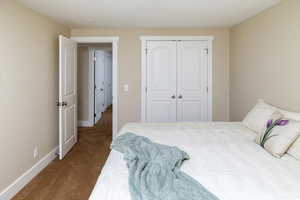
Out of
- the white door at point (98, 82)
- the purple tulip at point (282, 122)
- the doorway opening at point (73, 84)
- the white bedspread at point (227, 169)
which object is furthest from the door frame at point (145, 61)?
the white door at point (98, 82)

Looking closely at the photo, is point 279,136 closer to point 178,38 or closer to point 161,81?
point 161,81

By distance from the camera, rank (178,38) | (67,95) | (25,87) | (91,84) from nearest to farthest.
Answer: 1. (25,87)
2. (67,95)
3. (178,38)
4. (91,84)

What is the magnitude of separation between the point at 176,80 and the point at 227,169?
114 inches

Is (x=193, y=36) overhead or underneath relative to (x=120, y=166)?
overhead

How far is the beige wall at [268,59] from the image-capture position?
2.38 meters

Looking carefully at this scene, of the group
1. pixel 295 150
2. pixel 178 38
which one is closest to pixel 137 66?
pixel 178 38

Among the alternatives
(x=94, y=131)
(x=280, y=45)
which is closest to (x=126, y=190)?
(x=280, y=45)

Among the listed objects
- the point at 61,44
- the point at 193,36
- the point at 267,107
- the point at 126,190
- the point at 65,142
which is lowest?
the point at 65,142

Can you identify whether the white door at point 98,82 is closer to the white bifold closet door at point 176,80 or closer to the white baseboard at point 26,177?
the white bifold closet door at point 176,80

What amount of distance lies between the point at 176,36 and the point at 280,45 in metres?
1.98

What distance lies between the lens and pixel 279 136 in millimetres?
1834

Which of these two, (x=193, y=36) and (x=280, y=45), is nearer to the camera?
(x=280, y=45)

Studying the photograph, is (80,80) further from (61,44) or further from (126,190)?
(126,190)

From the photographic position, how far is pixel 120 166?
4.97 feet
